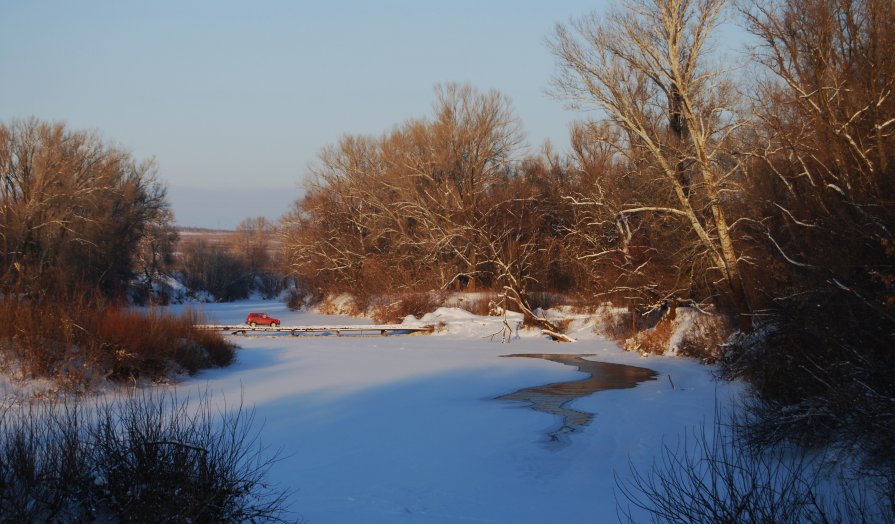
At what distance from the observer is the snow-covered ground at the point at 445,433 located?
28.8 ft

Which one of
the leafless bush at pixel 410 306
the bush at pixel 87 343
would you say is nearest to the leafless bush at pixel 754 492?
the bush at pixel 87 343

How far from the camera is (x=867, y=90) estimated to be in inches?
421

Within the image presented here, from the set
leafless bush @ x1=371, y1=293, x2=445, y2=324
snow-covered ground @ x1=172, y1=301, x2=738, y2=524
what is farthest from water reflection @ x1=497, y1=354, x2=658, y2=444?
leafless bush @ x1=371, y1=293, x2=445, y2=324

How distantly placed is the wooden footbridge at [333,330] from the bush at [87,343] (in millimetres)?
16059

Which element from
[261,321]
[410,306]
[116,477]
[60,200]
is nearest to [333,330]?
[410,306]

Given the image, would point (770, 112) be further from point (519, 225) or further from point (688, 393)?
point (519, 225)

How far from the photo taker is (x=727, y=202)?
21.7m

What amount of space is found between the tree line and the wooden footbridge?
538 cm

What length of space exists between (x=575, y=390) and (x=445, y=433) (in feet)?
21.1

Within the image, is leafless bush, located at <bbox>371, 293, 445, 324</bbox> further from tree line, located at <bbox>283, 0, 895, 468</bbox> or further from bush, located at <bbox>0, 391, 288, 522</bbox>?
bush, located at <bbox>0, 391, 288, 522</bbox>

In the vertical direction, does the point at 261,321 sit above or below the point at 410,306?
below

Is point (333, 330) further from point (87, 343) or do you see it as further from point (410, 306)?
point (87, 343)

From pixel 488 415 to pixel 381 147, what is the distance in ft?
133

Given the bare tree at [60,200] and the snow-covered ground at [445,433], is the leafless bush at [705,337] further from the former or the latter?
the bare tree at [60,200]
